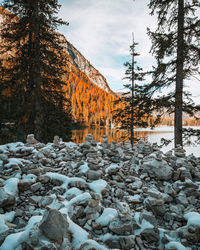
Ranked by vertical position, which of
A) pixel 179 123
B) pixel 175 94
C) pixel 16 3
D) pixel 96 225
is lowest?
pixel 96 225

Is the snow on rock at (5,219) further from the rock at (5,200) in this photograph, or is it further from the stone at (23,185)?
the stone at (23,185)

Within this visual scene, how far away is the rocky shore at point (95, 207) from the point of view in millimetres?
1362

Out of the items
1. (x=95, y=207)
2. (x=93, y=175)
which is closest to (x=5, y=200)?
(x=95, y=207)

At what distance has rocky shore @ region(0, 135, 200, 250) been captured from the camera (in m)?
1.36

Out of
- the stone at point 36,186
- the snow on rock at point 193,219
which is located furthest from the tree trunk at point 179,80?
the stone at point 36,186

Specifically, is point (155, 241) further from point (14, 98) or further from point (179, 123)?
point (14, 98)

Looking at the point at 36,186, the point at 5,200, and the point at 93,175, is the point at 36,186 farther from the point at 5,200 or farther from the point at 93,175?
→ the point at 93,175

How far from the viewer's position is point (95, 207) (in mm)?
1951

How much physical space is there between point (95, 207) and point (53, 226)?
785 millimetres

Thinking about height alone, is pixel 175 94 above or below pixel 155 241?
above

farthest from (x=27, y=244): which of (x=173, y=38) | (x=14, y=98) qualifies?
(x=14, y=98)

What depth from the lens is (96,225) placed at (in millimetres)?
1724

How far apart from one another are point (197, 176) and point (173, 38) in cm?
744

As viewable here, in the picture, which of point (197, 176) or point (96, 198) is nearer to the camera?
point (96, 198)
